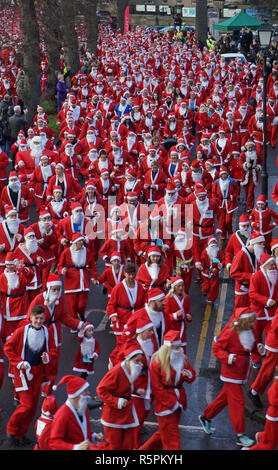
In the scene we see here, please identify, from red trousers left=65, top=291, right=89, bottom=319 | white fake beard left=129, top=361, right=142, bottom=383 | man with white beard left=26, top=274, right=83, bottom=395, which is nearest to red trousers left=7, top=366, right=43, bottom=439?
man with white beard left=26, top=274, right=83, bottom=395

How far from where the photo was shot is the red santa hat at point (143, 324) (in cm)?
835

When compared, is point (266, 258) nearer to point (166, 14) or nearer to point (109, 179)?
point (109, 179)

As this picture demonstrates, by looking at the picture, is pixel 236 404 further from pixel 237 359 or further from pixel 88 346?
pixel 88 346

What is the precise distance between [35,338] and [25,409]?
0.78 meters

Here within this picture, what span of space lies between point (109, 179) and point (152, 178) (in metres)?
0.90

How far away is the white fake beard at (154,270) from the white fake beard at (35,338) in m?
2.53

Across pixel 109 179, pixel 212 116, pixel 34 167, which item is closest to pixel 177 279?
pixel 109 179

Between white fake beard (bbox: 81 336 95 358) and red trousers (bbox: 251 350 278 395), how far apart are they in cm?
201

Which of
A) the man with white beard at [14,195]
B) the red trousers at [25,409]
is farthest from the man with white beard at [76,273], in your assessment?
the man with white beard at [14,195]

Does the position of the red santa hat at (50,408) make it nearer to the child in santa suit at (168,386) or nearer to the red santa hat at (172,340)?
the child in santa suit at (168,386)

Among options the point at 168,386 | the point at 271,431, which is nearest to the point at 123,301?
the point at 168,386

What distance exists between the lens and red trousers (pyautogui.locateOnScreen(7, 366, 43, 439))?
8.57 meters

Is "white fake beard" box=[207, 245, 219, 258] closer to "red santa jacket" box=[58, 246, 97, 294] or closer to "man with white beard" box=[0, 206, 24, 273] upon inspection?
"red santa jacket" box=[58, 246, 97, 294]

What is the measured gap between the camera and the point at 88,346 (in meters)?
9.61
